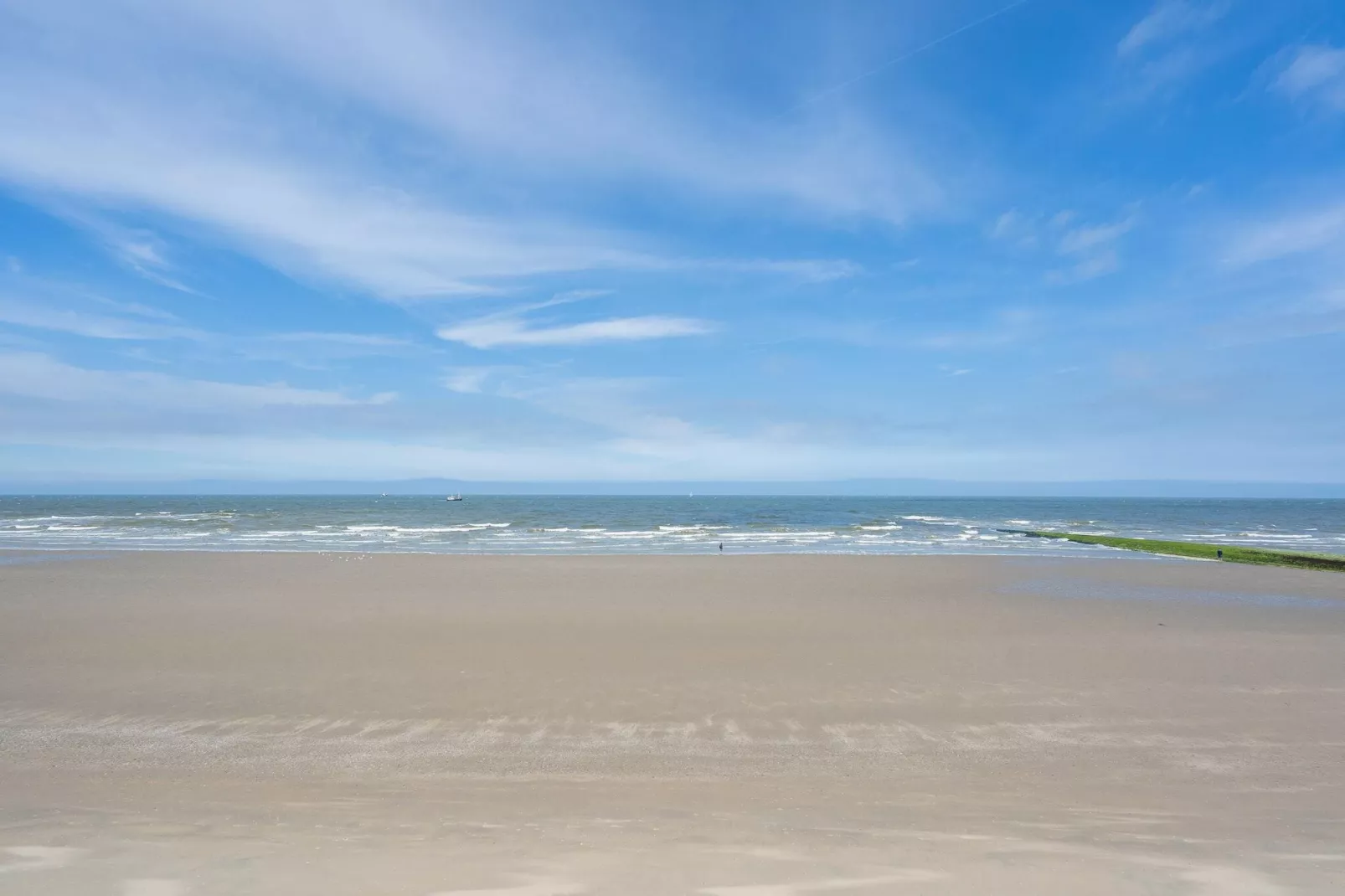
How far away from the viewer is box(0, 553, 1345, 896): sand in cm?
461

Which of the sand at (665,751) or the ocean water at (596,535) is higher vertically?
the ocean water at (596,535)

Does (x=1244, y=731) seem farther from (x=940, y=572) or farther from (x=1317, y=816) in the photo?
(x=940, y=572)

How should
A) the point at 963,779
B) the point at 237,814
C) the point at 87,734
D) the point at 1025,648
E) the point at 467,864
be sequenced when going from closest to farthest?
1. the point at 467,864
2. the point at 237,814
3. the point at 963,779
4. the point at 87,734
5. the point at 1025,648

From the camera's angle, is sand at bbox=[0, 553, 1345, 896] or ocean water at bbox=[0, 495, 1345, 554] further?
ocean water at bbox=[0, 495, 1345, 554]

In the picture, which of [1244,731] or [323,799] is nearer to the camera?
[323,799]

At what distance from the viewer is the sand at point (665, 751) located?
4.61 metres

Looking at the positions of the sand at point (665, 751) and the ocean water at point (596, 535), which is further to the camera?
the ocean water at point (596, 535)

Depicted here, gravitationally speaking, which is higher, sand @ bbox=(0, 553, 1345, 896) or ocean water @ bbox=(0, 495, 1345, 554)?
ocean water @ bbox=(0, 495, 1345, 554)

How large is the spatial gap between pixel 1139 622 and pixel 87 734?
1687 cm

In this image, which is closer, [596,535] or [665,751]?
[665,751]

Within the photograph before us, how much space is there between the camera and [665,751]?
691 centimetres

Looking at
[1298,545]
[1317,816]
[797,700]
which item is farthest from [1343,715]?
[1298,545]

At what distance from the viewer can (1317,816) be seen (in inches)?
218

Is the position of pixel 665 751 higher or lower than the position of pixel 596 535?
lower
